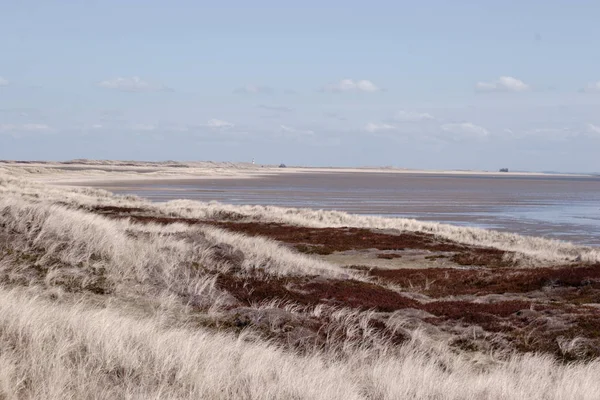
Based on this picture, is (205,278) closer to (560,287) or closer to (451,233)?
(560,287)

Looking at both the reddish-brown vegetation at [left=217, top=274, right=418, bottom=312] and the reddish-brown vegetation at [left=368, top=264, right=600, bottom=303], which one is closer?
the reddish-brown vegetation at [left=217, top=274, right=418, bottom=312]

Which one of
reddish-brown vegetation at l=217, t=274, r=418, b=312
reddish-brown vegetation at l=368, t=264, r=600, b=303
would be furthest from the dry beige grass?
reddish-brown vegetation at l=368, t=264, r=600, b=303

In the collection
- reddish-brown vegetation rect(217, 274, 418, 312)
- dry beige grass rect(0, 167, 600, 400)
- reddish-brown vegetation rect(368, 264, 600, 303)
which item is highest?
dry beige grass rect(0, 167, 600, 400)

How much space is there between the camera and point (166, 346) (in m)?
7.30

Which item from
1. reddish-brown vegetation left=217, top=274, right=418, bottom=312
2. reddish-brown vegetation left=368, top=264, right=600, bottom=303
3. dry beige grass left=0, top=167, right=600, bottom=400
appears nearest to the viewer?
dry beige grass left=0, top=167, right=600, bottom=400

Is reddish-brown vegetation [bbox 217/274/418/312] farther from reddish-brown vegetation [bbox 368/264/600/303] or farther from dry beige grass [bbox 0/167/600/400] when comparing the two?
reddish-brown vegetation [bbox 368/264/600/303]

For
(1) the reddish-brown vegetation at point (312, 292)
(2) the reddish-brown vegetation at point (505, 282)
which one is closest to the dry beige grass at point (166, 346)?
(1) the reddish-brown vegetation at point (312, 292)

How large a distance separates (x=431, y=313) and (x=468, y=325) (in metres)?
1.19

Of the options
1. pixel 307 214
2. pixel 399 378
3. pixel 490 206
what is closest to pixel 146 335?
pixel 399 378

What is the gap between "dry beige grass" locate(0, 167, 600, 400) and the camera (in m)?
6.30

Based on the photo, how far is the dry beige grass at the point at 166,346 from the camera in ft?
20.7

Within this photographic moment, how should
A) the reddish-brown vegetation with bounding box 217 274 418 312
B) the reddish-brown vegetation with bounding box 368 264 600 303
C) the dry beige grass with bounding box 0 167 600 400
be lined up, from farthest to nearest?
the reddish-brown vegetation with bounding box 368 264 600 303 < the reddish-brown vegetation with bounding box 217 274 418 312 < the dry beige grass with bounding box 0 167 600 400

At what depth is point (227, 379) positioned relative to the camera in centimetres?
662

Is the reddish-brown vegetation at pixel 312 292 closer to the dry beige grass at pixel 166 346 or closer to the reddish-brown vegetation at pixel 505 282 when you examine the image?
the dry beige grass at pixel 166 346
